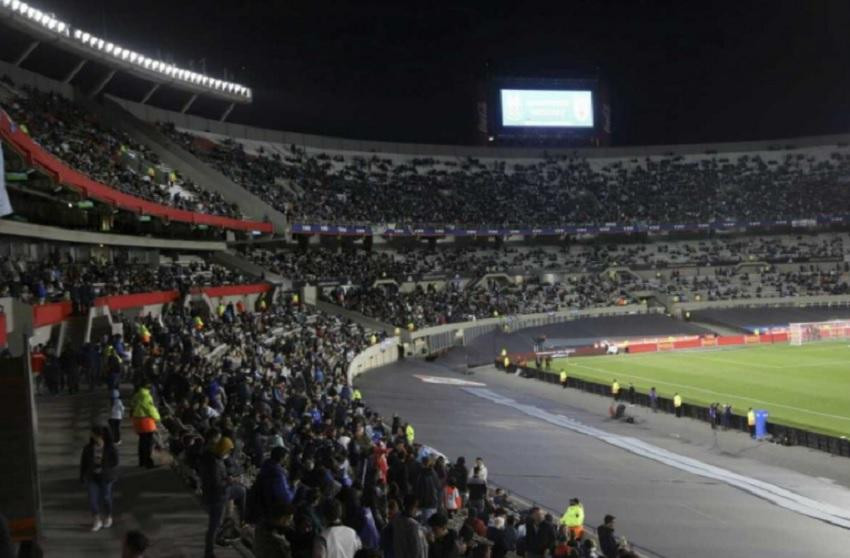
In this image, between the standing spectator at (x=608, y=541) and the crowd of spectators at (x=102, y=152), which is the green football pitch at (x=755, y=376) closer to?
the standing spectator at (x=608, y=541)

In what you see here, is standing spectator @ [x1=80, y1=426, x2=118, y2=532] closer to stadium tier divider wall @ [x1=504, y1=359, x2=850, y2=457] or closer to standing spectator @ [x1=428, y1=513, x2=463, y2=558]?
standing spectator @ [x1=428, y1=513, x2=463, y2=558]

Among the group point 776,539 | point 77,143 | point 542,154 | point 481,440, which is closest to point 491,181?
point 542,154

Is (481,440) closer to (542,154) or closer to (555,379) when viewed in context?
(555,379)

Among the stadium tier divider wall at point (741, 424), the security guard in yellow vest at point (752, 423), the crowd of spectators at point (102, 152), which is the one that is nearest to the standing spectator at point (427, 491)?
the stadium tier divider wall at point (741, 424)

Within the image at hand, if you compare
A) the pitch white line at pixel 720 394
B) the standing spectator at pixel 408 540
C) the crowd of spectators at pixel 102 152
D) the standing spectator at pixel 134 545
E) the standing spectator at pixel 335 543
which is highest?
the crowd of spectators at pixel 102 152

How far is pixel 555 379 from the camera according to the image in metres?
39.6

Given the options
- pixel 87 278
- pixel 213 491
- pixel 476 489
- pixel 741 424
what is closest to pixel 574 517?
pixel 476 489

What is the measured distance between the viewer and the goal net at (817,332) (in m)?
52.2

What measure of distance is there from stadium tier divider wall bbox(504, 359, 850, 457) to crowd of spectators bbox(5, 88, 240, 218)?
1947 cm

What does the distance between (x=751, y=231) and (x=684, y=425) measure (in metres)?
54.7

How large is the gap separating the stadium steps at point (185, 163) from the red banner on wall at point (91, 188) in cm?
534

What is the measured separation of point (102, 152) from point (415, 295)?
25613 millimetres

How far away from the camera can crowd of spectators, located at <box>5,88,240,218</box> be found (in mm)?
30770

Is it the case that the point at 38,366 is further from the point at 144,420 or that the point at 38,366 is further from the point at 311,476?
the point at 311,476
